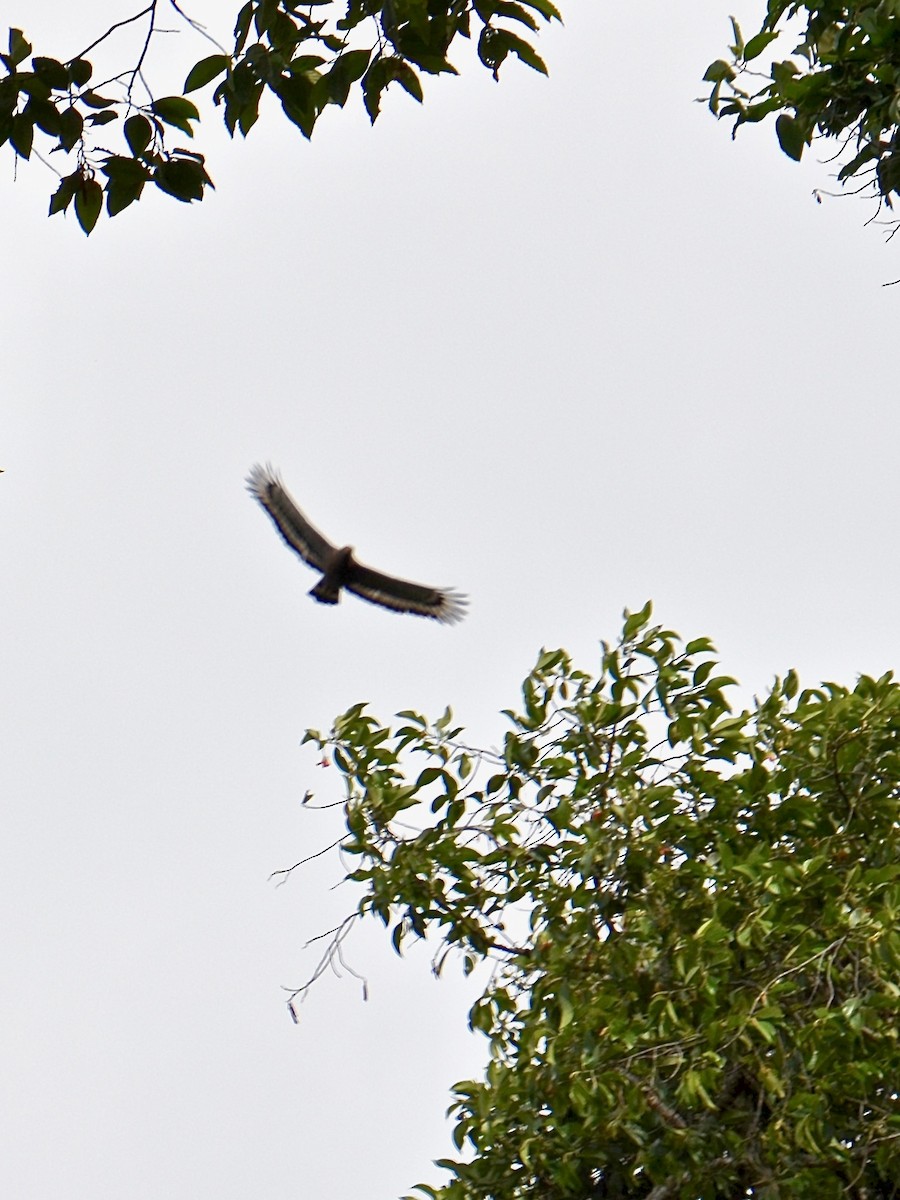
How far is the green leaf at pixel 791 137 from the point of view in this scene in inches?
244

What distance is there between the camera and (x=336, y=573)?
11281mm

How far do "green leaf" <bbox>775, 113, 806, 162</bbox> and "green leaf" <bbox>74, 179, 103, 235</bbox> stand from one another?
10.3ft

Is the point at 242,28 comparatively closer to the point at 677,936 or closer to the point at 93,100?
the point at 93,100

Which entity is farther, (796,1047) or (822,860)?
(822,860)

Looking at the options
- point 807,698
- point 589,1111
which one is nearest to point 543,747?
point 807,698

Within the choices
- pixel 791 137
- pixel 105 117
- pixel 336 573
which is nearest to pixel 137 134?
pixel 105 117

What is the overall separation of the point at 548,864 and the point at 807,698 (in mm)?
1487

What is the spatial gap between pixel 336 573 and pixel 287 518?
0.69 meters

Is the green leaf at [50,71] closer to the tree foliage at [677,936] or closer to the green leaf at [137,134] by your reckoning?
the green leaf at [137,134]

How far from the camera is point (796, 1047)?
659cm

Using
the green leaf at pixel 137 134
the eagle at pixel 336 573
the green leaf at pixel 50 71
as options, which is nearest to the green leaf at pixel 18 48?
the green leaf at pixel 50 71

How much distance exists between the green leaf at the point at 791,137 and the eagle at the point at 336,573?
5.56 meters

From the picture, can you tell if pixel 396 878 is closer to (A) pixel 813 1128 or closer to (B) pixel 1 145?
(A) pixel 813 1128

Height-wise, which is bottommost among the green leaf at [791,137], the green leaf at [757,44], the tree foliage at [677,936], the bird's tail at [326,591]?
the tree foliage at [677,936]
